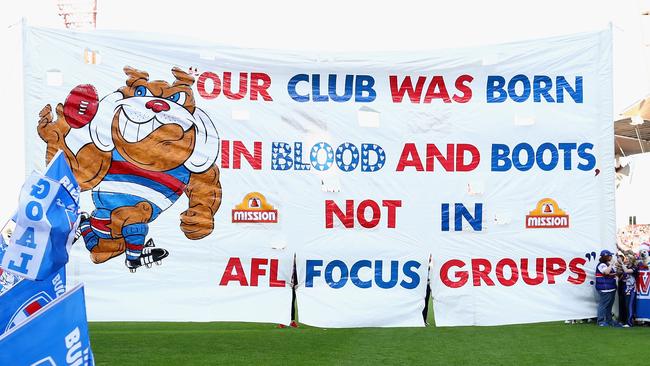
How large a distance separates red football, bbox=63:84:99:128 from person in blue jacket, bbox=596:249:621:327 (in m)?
7.01

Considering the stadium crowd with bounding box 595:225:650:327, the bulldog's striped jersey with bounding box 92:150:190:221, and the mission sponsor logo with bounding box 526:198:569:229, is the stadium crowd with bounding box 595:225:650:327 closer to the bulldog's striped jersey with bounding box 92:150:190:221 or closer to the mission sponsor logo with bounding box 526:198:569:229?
the mission sponsor logo with bounding box 526:198:569:229

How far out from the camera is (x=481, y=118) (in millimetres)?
11031

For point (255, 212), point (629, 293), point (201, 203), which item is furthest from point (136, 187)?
point (629, 293)

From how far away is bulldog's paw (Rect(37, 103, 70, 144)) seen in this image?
10.7 meters

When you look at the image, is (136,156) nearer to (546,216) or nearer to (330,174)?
(330,174)

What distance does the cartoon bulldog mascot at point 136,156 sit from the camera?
10.7 metres

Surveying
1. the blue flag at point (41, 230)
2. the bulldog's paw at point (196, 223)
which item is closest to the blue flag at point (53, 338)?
the blue flag at point (41, 230)

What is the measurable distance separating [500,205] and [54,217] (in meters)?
7.41

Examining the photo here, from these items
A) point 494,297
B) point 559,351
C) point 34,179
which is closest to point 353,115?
point 494,297

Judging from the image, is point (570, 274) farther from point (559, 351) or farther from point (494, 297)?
point (559, 351)

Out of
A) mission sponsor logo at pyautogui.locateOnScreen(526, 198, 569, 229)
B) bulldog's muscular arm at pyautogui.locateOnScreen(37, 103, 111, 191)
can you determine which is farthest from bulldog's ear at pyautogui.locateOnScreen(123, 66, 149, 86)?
mission sponsor logo at pyautogui.locateOnScreen(526, 198, 569, 229)

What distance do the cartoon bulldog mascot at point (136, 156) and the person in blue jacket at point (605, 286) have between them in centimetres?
521

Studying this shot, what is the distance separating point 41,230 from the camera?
4.61 meters

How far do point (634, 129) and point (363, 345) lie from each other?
15.6 metres
